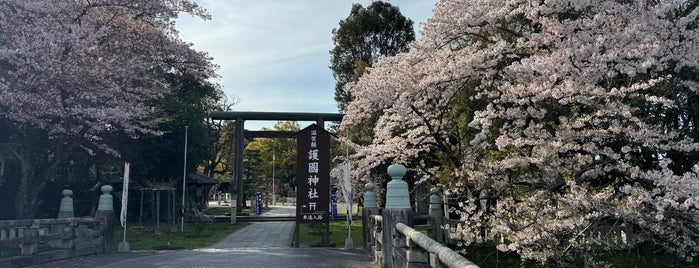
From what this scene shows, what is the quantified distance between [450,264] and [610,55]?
5.64 meters

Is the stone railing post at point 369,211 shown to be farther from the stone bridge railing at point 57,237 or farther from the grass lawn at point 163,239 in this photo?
the stone bridge railing at point 57,237

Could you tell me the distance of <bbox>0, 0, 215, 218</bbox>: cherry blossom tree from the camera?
38.8 feet

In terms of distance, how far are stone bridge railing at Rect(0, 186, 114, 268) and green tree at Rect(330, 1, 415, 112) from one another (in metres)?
17.8

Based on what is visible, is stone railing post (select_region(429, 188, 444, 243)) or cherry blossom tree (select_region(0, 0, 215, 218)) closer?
stone railing post (select_region(429, 188, 444, 243))

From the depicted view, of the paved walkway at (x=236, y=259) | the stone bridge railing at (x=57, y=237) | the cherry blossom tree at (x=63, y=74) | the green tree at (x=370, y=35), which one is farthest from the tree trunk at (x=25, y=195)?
the green tree at (x=370, y=35)

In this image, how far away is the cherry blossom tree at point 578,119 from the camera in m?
6.76

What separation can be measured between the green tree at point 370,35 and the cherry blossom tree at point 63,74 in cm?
1368

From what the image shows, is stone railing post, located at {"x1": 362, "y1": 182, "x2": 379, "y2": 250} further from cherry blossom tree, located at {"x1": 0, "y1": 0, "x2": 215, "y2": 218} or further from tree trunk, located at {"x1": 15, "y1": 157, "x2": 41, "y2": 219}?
tree trunk, located at {"x1": 15, "y1": 157, "x2": 41, "y2": 219}

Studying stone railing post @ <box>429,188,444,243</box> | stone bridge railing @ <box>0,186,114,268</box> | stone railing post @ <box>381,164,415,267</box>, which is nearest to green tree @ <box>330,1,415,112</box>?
stone railing post @ <box>429,188,444,243</box>

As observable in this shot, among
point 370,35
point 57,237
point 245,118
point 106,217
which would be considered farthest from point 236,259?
point 370,35

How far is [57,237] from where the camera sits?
9750 mm

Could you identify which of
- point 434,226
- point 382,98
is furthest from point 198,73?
point 434,226

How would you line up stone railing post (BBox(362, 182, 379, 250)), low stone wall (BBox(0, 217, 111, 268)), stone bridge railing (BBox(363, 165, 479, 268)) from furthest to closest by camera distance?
stone railing post (BBox(362, 182, 379, 250)) < low stone wall (BBox(0, 217, 111, 268)) < stone bridge railing (BBox(363, 165, 479, 268))

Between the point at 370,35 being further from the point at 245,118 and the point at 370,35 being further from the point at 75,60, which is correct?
the point at 75,60
